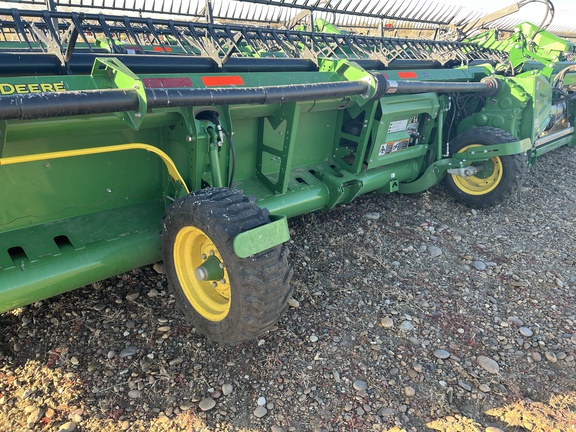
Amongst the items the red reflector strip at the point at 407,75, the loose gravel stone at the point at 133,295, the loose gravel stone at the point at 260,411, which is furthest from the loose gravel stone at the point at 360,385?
the red reflector strip at the point at 407,75

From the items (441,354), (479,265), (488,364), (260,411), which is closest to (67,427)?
(260,411)

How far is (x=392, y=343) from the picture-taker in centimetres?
285

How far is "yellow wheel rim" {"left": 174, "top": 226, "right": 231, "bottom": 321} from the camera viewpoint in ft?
8.80

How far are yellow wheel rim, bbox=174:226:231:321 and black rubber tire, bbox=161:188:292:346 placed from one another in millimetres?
137

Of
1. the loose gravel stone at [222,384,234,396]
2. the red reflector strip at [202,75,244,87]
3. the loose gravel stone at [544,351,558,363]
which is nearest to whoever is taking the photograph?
the loose gravel stone at [222,384,234,396]

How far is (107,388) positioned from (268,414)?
88 cm

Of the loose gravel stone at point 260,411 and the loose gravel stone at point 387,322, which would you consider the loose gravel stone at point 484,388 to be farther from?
the loose gravel stone at point 260,411

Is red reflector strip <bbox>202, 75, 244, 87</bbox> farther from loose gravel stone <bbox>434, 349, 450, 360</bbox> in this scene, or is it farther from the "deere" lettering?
loose gravel stone <bbox>434, 349, 450, 360</bbox>

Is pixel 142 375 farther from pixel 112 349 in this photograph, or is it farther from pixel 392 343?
pixel 392 343

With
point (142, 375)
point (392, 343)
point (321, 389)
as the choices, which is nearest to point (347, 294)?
point (392, 343)

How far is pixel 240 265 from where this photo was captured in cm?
227

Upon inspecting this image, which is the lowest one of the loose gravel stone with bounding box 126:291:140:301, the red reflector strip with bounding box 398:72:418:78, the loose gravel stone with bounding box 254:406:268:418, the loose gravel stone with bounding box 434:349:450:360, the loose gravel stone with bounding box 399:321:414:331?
the loose gravel stone with bounding box 126:291:140:301

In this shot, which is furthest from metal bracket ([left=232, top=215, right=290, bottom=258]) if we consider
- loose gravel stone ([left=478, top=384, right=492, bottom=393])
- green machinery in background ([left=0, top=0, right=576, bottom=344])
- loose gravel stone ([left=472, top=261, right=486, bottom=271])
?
loose gravel stone ([left=472, top=261, right=486, bottom=271])

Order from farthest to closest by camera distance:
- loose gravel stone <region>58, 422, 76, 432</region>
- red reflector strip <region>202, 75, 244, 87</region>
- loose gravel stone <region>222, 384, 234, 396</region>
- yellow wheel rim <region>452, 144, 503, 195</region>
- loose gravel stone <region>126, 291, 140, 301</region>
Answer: yellow wheel rim <region>452, 144, 503, 195</region>, loose gravel stone <region>126, 291, 140, 301</region>, red reflector strip <region>202, 75, 244, 87</region>, loose gravel stone <region>222, 384, 234, 396</region>, loose gravel stone <region>58, 422, 76, 432</region>
